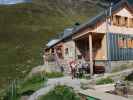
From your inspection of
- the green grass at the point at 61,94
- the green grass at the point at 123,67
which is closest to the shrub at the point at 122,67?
the green grass at the point at 123,67

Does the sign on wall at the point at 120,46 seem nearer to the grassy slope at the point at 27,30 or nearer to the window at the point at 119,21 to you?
the window at the point at 119,21

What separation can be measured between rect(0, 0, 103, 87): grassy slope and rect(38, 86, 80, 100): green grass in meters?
20.3

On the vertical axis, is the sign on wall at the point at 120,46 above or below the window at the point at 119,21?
below

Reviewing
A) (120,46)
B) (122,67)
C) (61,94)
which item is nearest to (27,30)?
(120,46)

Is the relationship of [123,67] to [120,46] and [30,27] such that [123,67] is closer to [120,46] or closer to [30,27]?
[120,46]

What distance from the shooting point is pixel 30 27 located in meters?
79.8

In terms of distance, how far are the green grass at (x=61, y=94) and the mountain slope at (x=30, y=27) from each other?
66.4 ft

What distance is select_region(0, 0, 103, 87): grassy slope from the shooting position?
49416 millimetres

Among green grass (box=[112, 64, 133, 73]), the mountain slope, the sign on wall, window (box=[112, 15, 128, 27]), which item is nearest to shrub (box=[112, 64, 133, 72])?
green grass (box=[112, 64, 133, 73])

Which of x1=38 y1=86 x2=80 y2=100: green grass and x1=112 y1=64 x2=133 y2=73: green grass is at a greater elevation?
x1=112 y1=64 x2=133 y2=73: green grass

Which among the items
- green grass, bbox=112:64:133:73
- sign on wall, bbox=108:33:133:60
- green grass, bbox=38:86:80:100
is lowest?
green grass, bbox=38:86:80:100

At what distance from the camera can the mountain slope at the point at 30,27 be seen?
50.2 metres

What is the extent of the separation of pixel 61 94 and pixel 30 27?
64413 mm

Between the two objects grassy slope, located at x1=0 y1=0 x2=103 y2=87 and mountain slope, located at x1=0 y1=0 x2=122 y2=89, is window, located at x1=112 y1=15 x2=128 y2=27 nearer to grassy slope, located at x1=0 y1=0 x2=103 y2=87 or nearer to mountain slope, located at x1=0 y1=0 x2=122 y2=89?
mountain slope, located at x1=0 y1=0 x2=122 y2=89
